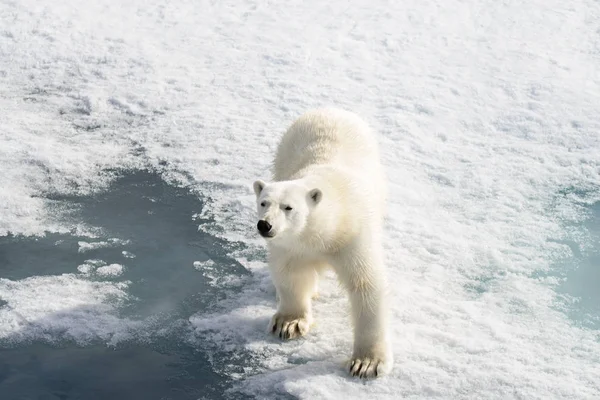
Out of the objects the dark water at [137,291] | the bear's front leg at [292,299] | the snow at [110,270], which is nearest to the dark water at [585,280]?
the bear's front leg at [292,299]

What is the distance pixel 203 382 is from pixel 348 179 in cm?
127

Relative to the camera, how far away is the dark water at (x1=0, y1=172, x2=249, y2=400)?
4.21m

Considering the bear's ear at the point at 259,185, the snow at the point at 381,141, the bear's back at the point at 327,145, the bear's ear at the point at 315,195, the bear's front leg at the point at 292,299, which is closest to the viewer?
the bear's ear at the point at 315,195

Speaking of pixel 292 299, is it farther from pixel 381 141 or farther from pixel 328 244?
pixel 381 141

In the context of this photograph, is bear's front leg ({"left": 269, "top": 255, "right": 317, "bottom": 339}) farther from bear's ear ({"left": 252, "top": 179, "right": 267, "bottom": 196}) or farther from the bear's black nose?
the bear's black nose

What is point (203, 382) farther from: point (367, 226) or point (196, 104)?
point (196, 104)

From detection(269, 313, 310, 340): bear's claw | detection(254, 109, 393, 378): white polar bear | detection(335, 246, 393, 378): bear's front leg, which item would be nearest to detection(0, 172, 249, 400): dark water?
detection(269, 313, 310, 340): bear's claw

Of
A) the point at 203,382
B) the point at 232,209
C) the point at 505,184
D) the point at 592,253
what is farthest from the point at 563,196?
the point at 203,382

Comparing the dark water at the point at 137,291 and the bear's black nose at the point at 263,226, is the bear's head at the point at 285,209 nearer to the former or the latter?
the bear's black nose at the point at 263,226

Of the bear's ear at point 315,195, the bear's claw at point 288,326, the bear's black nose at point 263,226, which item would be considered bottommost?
the bear's claw at point 288,326

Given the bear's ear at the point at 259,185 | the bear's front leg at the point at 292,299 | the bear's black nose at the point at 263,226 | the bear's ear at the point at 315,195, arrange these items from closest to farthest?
the bear's black nose at the point at 263,226 → the bear's ear at the point at 315,195 → the bear's ear at the point at 259,185 → the bear's front leg at the point at 292,299

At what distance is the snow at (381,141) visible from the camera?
4508mm

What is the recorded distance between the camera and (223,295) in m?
4.96

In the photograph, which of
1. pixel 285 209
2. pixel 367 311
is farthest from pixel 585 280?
pixel 285 209
